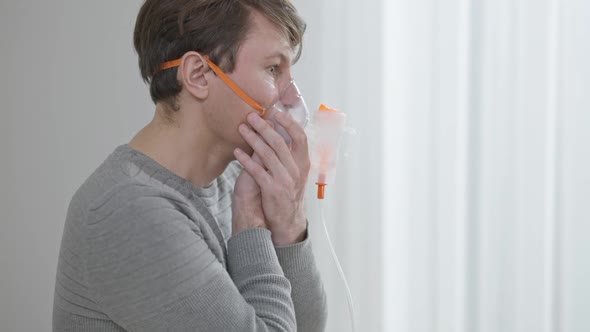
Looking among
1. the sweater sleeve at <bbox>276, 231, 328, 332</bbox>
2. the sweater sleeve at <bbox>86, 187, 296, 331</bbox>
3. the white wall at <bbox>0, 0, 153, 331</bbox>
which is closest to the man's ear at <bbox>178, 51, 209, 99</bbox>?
the sweater sleeve at <bbox>86, 187, 296, 331</bbox>

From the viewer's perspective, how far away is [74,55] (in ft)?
7.97

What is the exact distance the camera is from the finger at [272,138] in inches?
54.5

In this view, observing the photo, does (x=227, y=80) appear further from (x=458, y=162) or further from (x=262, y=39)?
(x=458, y=162)

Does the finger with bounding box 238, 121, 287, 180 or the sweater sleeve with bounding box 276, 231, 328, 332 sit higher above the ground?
the finger with bounding box 238, 121, 287, 180

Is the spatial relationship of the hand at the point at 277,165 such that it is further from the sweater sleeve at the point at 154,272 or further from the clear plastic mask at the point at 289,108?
the sweater sleeve at the point at 154,272

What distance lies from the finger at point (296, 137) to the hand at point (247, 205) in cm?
8

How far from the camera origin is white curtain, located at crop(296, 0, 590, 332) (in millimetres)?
2289

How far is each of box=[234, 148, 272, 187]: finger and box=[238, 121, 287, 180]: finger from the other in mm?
17

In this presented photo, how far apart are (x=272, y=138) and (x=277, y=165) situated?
6cm

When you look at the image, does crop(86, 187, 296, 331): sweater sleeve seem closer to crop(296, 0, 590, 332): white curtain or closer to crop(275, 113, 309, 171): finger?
crop(275, 113, 309, 171): finger

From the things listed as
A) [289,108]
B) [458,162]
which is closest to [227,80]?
[289,108]

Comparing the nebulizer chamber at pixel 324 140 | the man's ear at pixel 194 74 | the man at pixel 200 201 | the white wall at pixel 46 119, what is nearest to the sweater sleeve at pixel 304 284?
the man at pixel 200 201

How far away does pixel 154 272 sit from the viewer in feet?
3.85

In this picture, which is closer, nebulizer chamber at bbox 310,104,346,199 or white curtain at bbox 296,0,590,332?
nebulizer chamber at bbox 310,104,346,199
